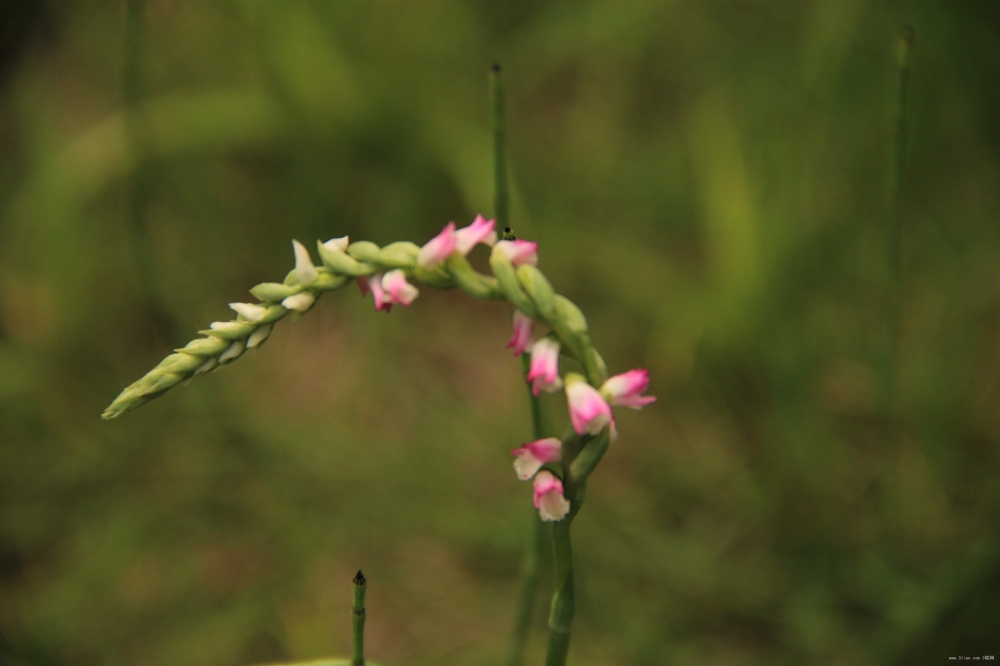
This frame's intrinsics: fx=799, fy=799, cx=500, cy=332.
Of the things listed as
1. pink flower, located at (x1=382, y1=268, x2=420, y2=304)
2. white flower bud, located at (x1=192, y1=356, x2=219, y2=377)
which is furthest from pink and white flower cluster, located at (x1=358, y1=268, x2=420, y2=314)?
white flower bud, located at (x1=192, y1=356, x2=219, y2=377)

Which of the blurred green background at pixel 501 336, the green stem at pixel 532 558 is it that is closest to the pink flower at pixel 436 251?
the green stem at pixel 532 558

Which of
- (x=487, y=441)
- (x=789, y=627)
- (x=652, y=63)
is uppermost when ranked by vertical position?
(x=652, y=63)

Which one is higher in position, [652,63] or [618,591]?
[652,63]

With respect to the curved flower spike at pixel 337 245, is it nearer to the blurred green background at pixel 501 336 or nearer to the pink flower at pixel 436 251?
the pink flower at pixel 436 251

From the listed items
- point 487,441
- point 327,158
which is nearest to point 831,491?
point 487,441

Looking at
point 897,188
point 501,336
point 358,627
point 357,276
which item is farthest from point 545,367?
point 501,336

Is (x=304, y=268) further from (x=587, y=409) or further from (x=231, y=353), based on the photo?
(x=587, y=409)

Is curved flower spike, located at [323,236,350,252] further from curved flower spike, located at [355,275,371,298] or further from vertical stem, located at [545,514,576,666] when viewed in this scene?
vertical stem, located at [545,514,576,666]

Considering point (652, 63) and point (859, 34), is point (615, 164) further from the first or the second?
point (859, 34)
